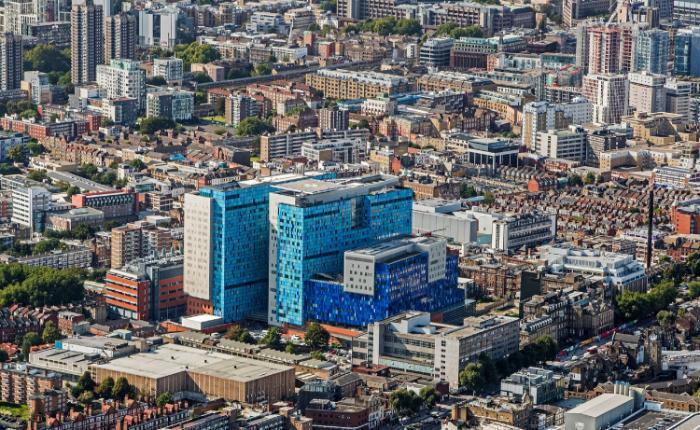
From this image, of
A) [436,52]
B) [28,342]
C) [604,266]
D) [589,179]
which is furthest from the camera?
[436,52]

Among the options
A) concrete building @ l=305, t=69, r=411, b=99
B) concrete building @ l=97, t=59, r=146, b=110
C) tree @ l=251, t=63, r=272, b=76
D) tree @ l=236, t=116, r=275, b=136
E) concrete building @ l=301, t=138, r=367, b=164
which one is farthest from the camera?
tree @ l=251, t=63, r=272, b=76

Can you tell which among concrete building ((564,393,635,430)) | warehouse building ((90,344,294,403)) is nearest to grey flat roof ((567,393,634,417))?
concrete building ((564,393,635,430))

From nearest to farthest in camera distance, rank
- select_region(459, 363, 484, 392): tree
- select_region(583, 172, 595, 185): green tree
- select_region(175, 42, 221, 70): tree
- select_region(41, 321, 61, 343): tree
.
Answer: select_region(459, 363, 484, 392): tree → select_region(41, 321, 61, 343): tree → select_region(583, 172, 595, 185): green tree → select_region(175, 42, 221, 70): tree

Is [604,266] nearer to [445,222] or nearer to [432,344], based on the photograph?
[445,222]

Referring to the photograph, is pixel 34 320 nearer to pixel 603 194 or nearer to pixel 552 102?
pixel 603 194

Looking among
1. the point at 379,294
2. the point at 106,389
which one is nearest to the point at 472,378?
the point at 379,294

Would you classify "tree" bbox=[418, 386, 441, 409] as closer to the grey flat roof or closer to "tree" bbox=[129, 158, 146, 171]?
the grey flat roof

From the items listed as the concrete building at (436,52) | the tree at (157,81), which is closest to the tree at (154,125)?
the tree at (157,81)
